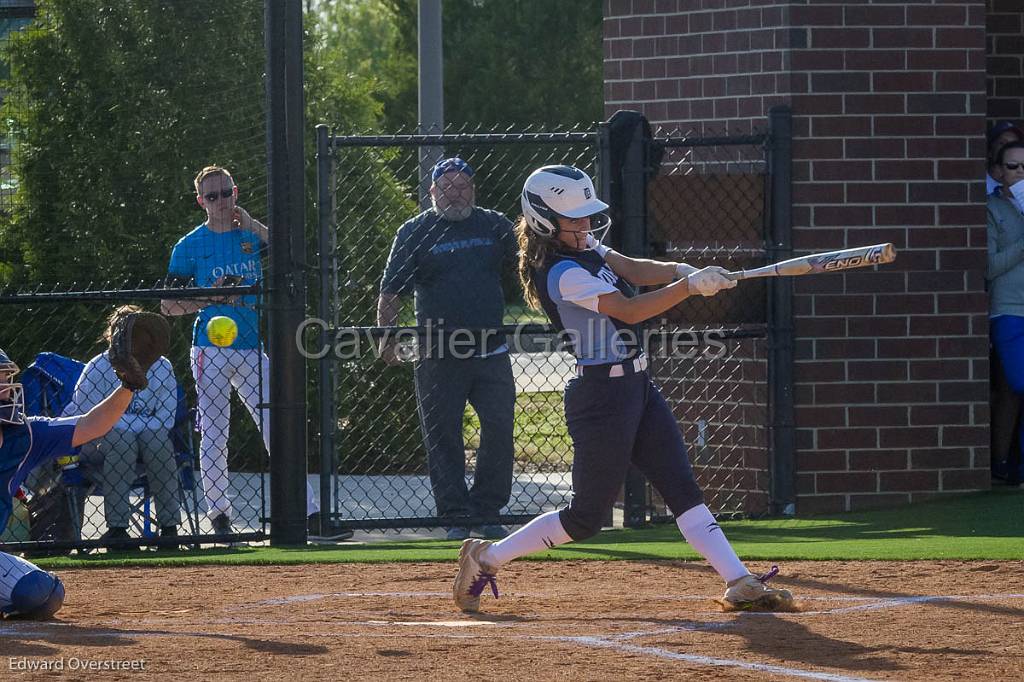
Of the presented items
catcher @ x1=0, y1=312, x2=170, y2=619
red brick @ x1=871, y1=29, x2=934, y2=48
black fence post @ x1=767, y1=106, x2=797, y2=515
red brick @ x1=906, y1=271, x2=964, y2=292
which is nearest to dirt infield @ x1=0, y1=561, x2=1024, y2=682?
catcher @ x1=0, y1=312, x2=170, y2=619

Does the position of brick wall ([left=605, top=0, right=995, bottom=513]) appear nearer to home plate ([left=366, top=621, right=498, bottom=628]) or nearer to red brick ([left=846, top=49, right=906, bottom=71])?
red brick ([left=846, top=49, right=906, bottom=71])


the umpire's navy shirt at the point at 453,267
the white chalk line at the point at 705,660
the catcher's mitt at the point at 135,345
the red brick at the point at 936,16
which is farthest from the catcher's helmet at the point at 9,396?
the red brick at the point at 936,16

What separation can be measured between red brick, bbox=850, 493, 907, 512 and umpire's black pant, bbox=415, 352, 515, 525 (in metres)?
2.08

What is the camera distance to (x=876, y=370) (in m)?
9.24

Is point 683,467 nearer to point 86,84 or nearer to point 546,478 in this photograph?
point 546,478

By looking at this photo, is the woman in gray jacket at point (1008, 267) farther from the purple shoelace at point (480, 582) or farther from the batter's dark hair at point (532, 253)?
the purple shoelace at point (480, 582)

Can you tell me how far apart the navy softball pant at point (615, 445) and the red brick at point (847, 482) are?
9.95 feet

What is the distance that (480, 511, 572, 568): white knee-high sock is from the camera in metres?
6.33

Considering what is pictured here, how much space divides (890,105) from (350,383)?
15.0ft

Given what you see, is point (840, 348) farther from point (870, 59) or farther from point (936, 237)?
point (870, 59)

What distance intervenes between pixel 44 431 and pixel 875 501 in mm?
4924

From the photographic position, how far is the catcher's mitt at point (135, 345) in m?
6.26

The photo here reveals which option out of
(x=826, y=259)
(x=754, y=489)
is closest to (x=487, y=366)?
(x=754, y=489)

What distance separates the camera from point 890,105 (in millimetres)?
9195
